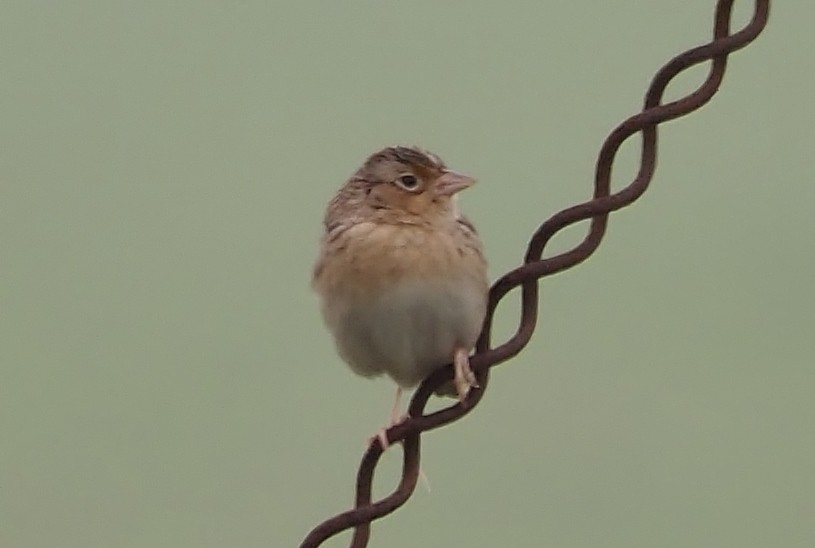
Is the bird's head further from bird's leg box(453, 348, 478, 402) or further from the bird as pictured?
bird's leg box(453, 348, 478, 402)

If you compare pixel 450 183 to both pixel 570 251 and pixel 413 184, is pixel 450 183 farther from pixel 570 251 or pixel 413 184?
pixel 570 251

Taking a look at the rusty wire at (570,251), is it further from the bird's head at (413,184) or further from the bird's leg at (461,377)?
the bird's head at (413,184)

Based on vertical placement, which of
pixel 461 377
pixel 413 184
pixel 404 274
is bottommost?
pixel 461 377

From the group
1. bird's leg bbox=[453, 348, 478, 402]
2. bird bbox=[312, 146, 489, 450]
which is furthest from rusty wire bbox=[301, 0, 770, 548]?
bird bbox=[312, 146, 489, 450]

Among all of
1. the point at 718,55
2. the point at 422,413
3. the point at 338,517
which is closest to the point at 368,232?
the point at 422,413

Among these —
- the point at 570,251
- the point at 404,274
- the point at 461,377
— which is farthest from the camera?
the point at 404,274

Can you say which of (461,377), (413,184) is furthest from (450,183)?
(461,377)
